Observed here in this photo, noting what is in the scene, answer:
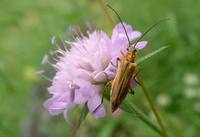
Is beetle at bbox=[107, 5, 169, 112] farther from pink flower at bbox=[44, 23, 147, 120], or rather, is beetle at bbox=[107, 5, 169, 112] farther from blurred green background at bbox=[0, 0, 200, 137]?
blurred green background at bbox=[0, 0, 200, 137]

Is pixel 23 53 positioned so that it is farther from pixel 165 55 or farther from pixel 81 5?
pixel 165 55

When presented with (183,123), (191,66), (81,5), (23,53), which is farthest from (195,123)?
(23,53)

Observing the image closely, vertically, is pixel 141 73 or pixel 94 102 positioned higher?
pixel 94 102

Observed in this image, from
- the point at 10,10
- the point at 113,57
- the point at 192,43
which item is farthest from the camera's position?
the point at 10,10

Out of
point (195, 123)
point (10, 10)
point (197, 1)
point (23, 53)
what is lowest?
point (195, 123)

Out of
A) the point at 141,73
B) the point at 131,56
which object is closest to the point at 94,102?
the point at 131,56

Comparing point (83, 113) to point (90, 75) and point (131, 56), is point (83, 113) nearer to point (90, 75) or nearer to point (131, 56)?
point (90, 75)
